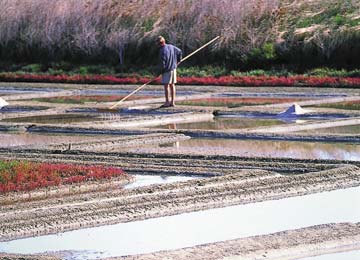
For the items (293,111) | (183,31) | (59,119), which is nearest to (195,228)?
(293,111)

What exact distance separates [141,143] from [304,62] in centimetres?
1138

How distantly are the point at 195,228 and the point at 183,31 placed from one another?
2001 centimetres

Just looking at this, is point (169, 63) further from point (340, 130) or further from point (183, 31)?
point (183, 31)

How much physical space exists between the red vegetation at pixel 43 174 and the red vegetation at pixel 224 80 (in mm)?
11843

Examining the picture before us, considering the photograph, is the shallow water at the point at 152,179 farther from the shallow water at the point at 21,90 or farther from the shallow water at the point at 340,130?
the shallow water at the point at 21,90

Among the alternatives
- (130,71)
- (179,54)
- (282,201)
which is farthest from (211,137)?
(130,71)

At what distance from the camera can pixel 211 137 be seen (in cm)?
1720

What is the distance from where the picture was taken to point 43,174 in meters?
13.2

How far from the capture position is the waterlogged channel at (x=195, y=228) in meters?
9.91

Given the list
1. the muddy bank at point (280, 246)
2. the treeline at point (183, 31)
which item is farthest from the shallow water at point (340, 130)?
the treeline at point (183, 31)

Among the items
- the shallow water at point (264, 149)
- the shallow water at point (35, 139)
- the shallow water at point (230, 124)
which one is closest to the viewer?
the shallow water at point (264, 149)

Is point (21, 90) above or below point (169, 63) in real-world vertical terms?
below

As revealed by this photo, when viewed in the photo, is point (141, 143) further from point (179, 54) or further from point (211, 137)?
point (179, 54)

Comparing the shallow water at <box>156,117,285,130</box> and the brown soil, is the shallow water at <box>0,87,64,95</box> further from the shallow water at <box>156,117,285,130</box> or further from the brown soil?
the brown soil
